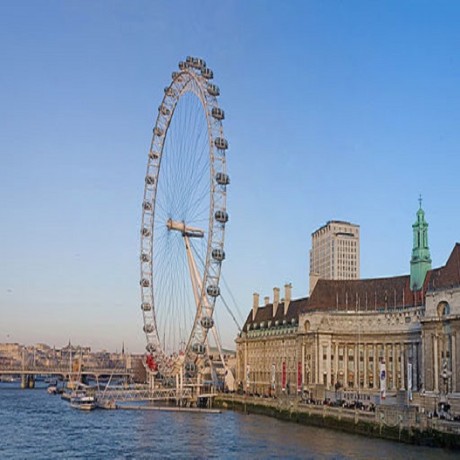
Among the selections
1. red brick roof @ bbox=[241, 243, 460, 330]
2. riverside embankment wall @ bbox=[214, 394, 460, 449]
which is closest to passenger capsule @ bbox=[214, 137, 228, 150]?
riverside embankment wall @ bbox=[214, 394, 460, 449]

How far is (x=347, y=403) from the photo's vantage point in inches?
2820

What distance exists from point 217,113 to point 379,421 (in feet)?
102

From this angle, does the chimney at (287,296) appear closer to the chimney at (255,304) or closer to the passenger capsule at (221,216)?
the chimney at (255,304)

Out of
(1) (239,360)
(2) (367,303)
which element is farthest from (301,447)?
(1) (239,360)

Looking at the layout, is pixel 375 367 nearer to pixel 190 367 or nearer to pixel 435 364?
pixel 435 364

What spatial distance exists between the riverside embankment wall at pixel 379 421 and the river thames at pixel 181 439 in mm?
1116

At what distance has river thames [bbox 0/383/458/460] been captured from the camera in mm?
50031

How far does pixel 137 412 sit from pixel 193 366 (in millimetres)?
15344

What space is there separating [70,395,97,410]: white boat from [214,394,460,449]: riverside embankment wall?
21.4 metres

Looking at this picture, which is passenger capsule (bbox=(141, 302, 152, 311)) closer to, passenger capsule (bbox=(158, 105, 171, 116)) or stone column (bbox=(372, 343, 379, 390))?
passenger capsule (bbox=(158, 105, 171, 116))

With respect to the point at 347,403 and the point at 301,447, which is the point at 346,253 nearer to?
the point at 347,403

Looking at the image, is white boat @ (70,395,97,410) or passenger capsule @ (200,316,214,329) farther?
white boat @ (70,395,97,410)

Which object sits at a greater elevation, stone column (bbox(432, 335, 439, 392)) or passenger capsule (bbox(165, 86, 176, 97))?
passenger capsule (bbox(165, 86, 176, 97))

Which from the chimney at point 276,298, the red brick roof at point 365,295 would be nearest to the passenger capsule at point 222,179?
the red brick roof at point 365,295
